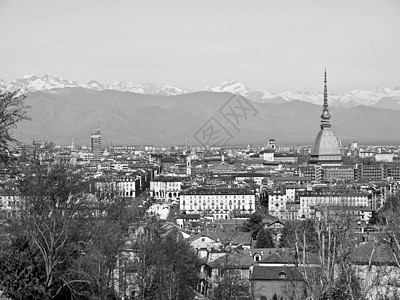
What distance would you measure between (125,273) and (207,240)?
1531 cm

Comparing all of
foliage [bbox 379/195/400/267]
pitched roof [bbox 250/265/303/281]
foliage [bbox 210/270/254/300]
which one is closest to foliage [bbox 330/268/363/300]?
foliage [bbox 379/195/400/267]

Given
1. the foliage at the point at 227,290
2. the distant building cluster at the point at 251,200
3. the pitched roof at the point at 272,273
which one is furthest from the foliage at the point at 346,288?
the pitched roof at the point at 272,273

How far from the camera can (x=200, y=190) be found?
2227 inches

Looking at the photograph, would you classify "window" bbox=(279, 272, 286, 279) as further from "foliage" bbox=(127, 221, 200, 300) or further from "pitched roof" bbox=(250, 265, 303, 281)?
"foliage" bbox=(127, 221, 200, 300)

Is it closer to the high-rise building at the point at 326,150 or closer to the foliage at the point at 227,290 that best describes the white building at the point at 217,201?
the high-rise building at the point at 326,150

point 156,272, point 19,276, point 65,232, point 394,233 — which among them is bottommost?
point 156,272

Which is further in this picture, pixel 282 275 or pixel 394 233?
pixel 282 275

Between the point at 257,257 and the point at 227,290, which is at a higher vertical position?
the point at 227,290

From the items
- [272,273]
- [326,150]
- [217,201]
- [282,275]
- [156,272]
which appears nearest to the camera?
[156,272]

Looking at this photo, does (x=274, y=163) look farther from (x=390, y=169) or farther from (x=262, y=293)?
(x=262, y=293)

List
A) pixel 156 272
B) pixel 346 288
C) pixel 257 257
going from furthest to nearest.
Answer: pixel 257 257 → pixel 156 272 → pixel 346 288

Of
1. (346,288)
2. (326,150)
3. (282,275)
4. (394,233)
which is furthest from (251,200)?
(346,288)

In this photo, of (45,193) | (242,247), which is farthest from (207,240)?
(45,193)

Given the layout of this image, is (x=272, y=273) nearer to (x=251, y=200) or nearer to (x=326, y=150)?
(x=251, y=200)
